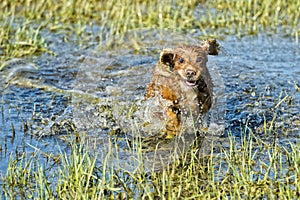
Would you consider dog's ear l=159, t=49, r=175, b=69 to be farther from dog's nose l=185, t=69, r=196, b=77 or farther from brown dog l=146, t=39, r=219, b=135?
dog's nose l=185, t=69, r=196, b=77

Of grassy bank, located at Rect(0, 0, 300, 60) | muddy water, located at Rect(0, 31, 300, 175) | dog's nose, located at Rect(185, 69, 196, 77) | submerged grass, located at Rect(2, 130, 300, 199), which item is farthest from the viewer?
grassy bank, located at Rect(0, 0, 300, 60)

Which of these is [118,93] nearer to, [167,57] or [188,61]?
[167,57]

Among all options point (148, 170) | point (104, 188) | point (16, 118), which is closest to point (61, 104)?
point (16, 118)

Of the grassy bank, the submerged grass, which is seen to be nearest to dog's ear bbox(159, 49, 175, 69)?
the submerged grass

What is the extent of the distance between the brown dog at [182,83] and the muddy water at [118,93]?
24cm

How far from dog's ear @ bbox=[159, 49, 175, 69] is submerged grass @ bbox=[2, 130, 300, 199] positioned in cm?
106

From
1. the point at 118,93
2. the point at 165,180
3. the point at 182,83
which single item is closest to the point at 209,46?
the point at 182,83

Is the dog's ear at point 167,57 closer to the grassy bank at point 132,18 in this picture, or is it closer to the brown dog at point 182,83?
the brown dog at point 182,83

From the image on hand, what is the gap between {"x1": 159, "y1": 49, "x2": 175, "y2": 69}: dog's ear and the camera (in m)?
5.38

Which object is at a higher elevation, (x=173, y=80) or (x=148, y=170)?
(x=173, y=80)

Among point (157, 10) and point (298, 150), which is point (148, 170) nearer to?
point (298, 150)

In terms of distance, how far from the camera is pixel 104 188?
406 centimetres

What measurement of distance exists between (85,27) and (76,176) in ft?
16.7

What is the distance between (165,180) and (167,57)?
55.8 inches
